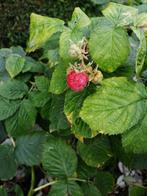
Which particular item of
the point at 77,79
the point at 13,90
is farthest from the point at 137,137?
the point at 13,90

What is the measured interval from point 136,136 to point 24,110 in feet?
1.18

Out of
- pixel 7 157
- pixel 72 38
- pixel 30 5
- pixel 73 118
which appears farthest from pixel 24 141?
pixel 30 5

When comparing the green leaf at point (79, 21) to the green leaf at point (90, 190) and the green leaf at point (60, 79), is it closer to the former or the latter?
the green leaf at point (60, 79)

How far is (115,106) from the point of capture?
101 centimetres

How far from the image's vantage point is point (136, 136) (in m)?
1.03

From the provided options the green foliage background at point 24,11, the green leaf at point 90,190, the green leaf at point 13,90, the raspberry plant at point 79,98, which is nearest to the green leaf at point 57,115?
the raspberry plant at point 79,98

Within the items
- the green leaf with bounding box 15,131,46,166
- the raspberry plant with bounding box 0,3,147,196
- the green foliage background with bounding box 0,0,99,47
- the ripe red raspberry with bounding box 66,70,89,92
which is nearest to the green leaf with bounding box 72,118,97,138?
the raspberry plant with bounding box 0,3,147,196

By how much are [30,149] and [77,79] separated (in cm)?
45

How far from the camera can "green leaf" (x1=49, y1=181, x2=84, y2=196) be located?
125cm

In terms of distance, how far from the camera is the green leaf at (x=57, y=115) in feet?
3.87

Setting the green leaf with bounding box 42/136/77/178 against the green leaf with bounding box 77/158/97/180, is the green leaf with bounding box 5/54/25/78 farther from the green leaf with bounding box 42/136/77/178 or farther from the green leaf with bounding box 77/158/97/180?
the green leaf with bounding box 77/158/97/180


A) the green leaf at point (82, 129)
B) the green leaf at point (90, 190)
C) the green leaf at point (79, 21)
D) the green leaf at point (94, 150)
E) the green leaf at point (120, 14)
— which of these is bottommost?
the green leaf at point (90, 190)

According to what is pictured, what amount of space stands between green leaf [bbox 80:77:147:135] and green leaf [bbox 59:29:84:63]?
0.11m

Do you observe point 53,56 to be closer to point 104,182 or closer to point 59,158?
point 59,158
